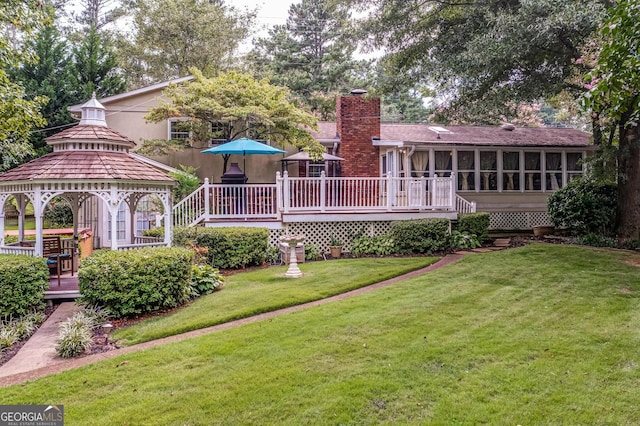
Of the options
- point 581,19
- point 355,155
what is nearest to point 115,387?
point 581,19

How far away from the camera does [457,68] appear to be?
11.5 metres

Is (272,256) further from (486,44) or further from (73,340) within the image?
(486,44)

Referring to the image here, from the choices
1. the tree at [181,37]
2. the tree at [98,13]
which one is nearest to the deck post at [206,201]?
the tree at [181,37]

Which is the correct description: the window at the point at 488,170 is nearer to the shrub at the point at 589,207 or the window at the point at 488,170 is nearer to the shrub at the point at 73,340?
the shrub at the point at 589,207

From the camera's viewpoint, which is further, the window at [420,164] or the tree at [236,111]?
the window at [420,164]

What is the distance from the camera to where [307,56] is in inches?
1278

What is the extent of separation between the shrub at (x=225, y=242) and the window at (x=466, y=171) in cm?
873

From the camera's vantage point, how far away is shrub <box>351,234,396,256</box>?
11.7m

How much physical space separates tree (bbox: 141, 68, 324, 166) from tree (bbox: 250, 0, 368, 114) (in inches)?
469

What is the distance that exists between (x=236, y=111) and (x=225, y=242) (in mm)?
5047

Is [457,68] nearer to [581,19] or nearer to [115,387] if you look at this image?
[581,19]

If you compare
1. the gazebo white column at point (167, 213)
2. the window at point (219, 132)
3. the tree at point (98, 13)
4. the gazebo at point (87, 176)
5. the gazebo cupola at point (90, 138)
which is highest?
the tree at point (98, 13)

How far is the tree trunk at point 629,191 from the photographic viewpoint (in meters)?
11.6

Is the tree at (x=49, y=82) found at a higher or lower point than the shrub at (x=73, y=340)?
higher
